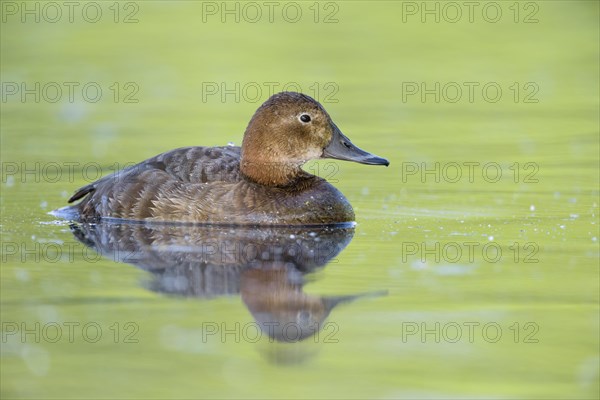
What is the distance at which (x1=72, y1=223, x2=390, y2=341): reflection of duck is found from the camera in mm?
6863

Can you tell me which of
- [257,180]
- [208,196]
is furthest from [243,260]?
[257,180]

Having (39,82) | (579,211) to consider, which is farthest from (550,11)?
(579,211)

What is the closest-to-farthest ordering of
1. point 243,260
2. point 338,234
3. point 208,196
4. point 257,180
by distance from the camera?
point 243,260
point 338,234
point 208,196
point 257,180

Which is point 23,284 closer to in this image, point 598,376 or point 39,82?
point 598,376

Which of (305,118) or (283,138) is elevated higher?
(305,118)

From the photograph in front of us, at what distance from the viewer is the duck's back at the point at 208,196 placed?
954 cm

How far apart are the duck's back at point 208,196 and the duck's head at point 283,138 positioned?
0.39ft

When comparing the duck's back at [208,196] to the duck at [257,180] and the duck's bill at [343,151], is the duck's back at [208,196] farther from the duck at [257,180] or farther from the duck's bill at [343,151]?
the duck's bill at [343,151]

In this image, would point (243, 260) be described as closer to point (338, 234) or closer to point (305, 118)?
point (338, 234)

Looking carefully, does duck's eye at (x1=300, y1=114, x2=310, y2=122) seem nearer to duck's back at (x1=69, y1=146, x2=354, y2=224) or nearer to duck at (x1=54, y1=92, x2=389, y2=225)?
duck at (x1=54, y1=92, x2=389, y2=225)

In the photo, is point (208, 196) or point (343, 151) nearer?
point (208, 196)

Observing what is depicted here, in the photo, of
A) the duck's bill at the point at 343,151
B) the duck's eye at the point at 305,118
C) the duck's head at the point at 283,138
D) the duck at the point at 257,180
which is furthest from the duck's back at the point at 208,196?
the duck's eye at the point at 305,118

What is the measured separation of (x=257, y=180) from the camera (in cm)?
979

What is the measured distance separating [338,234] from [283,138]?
979 mm
